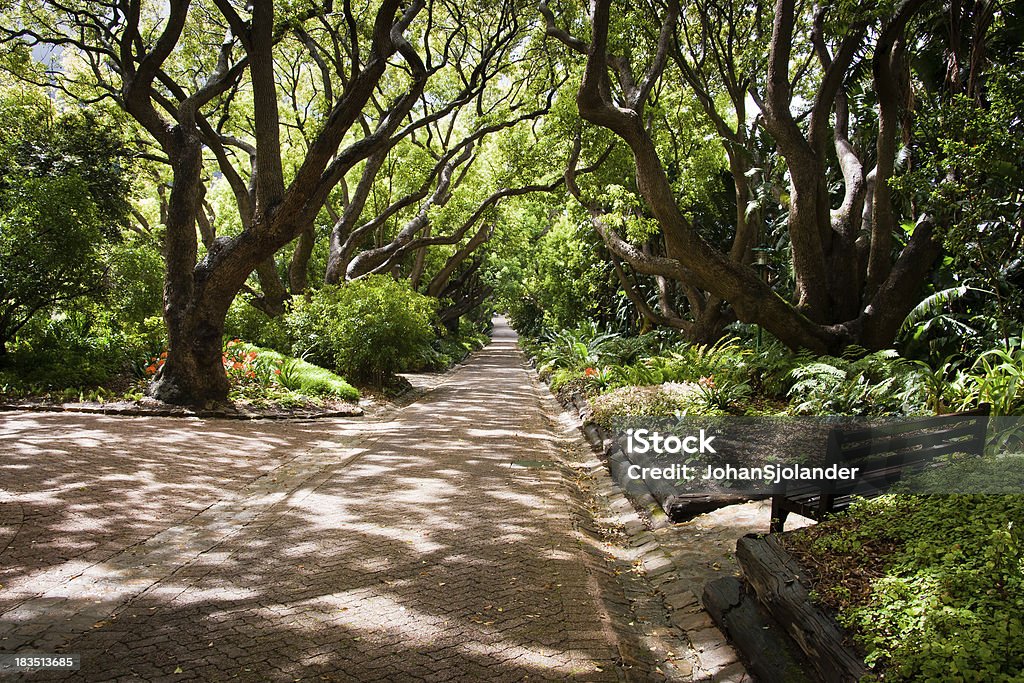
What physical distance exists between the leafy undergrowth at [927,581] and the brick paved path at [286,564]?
1229mm

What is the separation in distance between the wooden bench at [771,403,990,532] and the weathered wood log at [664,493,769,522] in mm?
1311

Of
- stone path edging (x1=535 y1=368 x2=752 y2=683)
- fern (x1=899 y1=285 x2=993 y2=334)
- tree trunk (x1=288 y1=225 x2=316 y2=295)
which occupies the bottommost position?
stone path edging (x1=535 y1=368 x2=752 y2=683)

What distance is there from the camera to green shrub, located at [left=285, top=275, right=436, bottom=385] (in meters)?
14.1

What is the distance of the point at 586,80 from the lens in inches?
319

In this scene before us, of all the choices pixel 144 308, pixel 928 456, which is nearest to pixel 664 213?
pixel 928 456

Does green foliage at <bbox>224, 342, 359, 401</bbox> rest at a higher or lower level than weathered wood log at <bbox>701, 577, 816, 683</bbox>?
higher

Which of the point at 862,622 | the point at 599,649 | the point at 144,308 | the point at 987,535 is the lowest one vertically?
the point at 599,649

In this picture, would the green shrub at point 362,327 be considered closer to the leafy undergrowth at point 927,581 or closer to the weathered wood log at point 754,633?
the weathered wood log at point 754,633

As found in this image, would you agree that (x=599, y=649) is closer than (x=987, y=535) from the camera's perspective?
No

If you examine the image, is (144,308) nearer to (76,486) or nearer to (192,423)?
(192,423)

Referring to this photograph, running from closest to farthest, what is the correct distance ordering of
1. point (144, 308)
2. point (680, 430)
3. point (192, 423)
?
point (680, 430) → point (192, 423) → point (144, 308)

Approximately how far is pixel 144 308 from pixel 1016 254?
14377 mm

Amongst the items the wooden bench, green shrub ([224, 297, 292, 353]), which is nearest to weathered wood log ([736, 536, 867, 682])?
the wooden bench

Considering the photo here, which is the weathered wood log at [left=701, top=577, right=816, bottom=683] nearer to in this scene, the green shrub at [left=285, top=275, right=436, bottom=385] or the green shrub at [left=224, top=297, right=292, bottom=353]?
the green shrub at [left=285, top=275, right=436, bottom=385]
